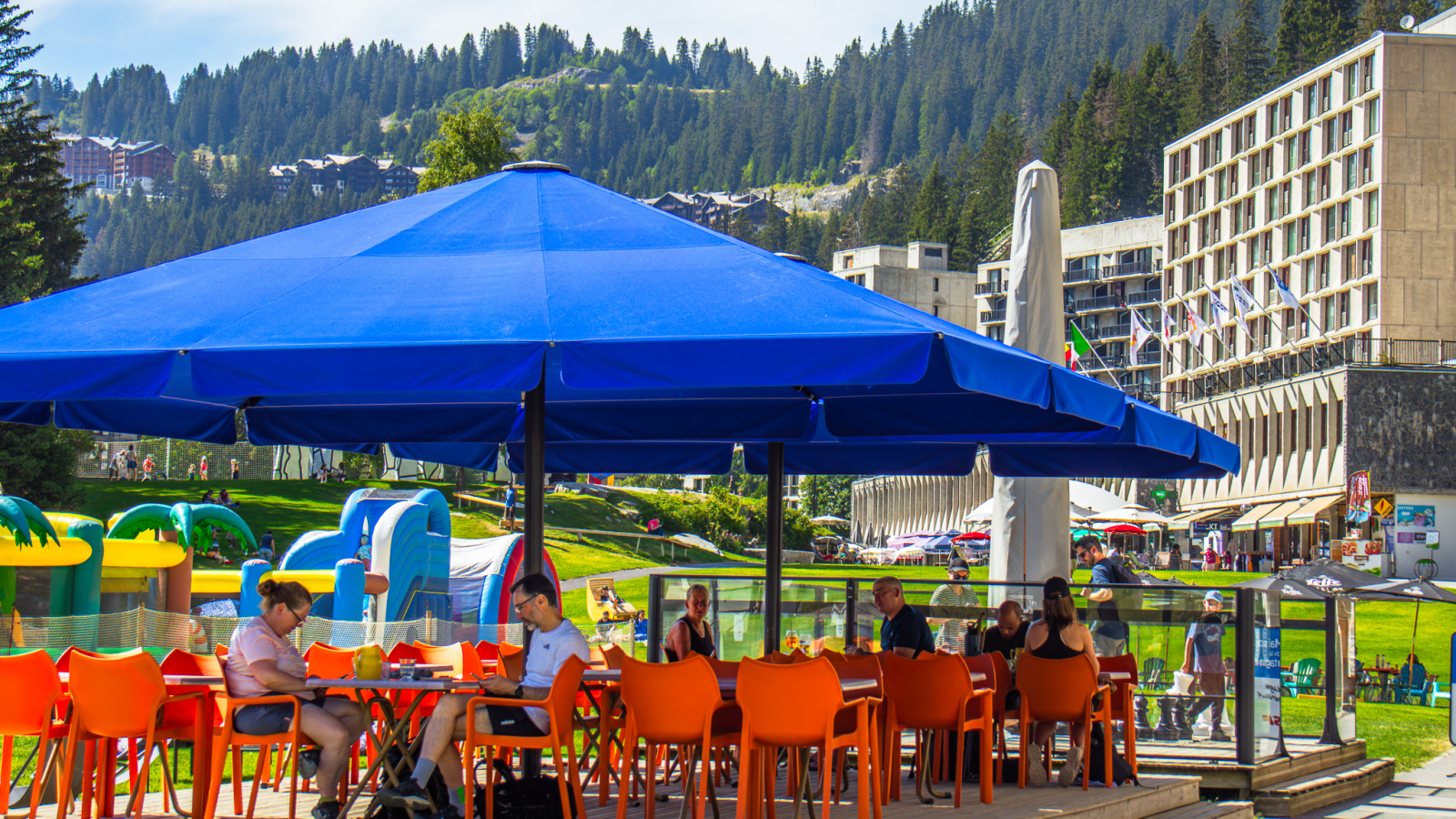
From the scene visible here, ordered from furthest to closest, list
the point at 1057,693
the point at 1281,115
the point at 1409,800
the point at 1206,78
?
the point at 1206,78, the point at 1281,115, the point at 1409,800, the point at 1057,693

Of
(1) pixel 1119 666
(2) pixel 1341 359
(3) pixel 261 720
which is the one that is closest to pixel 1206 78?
(2) pixel 1341 359

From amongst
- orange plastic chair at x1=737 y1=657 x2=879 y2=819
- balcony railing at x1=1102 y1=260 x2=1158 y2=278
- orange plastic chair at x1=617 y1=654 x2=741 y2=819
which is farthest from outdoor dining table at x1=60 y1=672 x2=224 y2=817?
balcony railing at x1=1102 y1=260 x2=1158 y2=278

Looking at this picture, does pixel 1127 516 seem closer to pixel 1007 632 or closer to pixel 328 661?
pixel 1007 632

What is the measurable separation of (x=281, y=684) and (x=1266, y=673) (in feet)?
21.6

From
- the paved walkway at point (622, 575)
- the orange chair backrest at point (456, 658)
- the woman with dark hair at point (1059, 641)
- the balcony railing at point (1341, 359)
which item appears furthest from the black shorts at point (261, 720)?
the balcony railing at point (1341, 359)

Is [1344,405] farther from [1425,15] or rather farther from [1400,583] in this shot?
[1425,15]

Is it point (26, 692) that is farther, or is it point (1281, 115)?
point (1281, 115)

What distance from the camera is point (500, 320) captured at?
559 cm

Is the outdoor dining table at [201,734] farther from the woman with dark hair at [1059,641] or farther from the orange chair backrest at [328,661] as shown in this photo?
the woman with dark hair at [1059,641]

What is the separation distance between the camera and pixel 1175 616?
9617 millimetres

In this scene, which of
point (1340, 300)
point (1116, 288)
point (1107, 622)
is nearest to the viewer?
point (1107, 622)

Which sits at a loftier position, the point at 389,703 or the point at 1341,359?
the point at 1341,359

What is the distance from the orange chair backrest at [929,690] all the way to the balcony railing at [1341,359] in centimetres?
5983

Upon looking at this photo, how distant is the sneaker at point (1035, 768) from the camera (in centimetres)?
835
